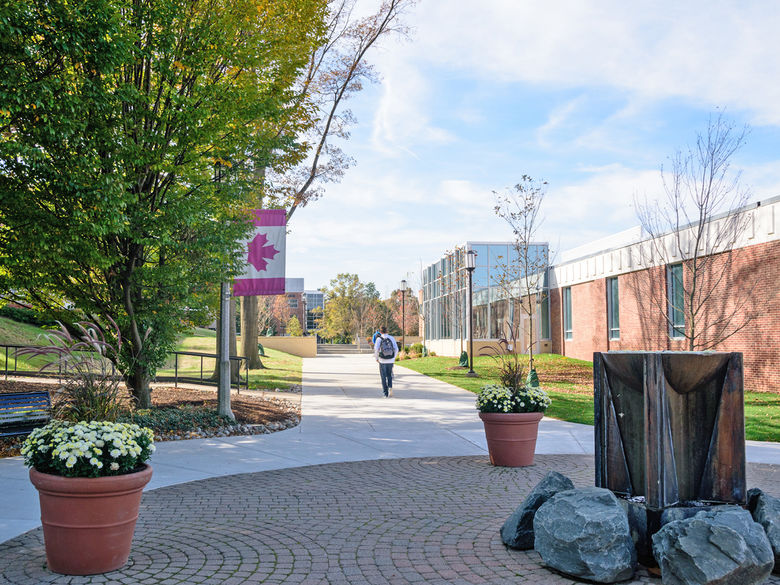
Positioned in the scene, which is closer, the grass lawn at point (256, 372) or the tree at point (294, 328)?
the grass lawn at point (256, 372)

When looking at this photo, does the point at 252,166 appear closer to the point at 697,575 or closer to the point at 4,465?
the point at 4,465

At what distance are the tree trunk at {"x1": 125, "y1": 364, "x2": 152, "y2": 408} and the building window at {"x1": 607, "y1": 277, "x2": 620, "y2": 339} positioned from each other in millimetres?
22319

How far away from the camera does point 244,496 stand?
22.7 ft

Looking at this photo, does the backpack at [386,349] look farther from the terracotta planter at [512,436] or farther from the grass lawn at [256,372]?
the terracotta planter at [512,436]

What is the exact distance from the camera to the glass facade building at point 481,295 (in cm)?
3734

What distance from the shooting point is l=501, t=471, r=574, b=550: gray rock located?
16.8 ft

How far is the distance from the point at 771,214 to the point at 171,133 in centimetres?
1616

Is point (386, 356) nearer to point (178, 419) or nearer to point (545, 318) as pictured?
point (178, 419)

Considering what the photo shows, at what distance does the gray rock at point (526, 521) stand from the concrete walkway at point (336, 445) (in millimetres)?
4001

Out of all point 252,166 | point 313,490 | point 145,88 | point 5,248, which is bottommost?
point 313,490

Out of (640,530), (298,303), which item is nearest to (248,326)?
(640,530)

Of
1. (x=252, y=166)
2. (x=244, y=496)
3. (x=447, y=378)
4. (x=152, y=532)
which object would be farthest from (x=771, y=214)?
(x=152, y=532)

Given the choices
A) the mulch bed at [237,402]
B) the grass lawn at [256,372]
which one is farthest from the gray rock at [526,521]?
the grass lawn at [256,372]

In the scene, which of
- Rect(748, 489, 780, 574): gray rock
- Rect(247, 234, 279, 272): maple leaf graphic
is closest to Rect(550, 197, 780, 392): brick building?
Rect(247, 234, 279, 272): maple leaf graphic
